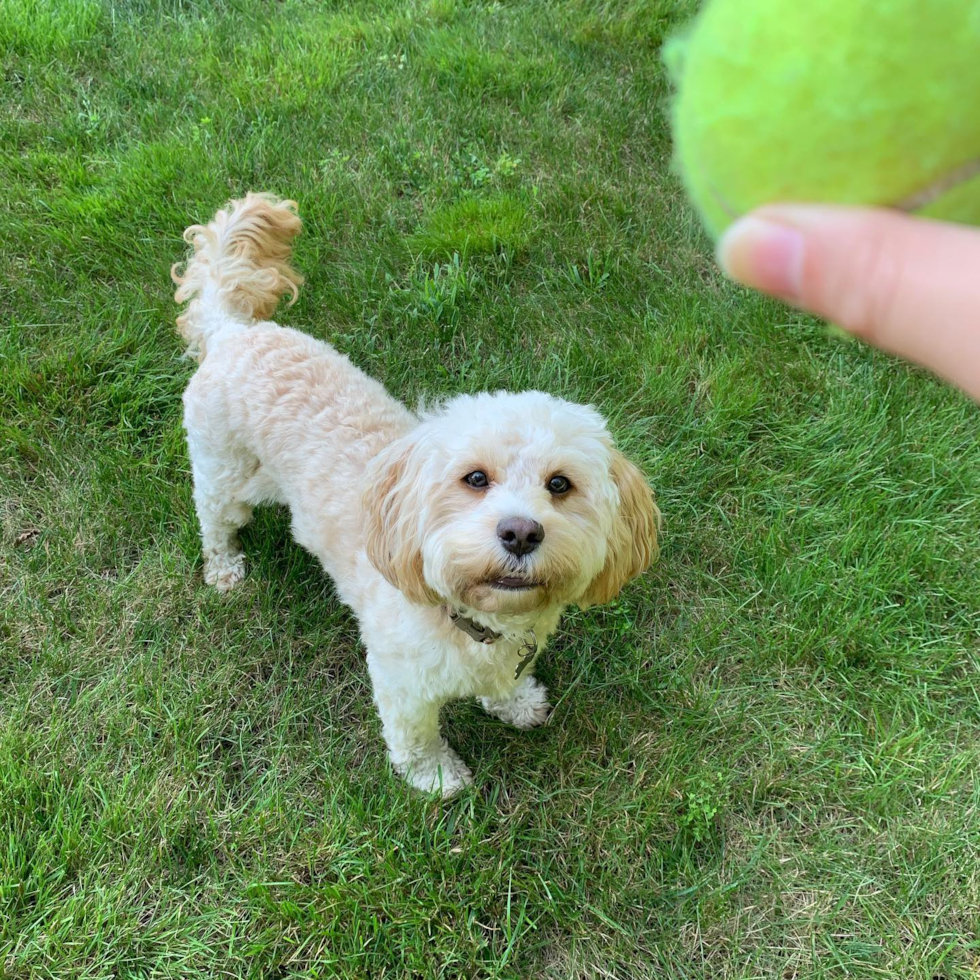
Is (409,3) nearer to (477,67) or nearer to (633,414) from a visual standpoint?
(477,67)

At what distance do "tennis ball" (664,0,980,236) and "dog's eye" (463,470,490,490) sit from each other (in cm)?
116

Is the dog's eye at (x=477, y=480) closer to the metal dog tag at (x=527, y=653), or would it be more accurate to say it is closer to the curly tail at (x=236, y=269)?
the metal dog tag at (x=527, y=653)

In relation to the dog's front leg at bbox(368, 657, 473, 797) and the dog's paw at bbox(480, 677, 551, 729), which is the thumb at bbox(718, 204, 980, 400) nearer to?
the dog's front leg at bbox(368, 657, 473, 797)

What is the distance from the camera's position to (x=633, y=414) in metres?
3.75

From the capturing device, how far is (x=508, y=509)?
1949 millimetres

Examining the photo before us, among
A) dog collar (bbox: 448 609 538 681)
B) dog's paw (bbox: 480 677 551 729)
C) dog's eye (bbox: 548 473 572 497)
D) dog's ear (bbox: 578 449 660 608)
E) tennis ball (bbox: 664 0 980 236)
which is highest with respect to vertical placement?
tennis ball (bbox: 664 0 980 236)

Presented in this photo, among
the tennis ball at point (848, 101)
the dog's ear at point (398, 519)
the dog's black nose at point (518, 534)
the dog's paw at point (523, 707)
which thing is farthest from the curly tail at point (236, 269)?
the tennis ball at point (848, 101)

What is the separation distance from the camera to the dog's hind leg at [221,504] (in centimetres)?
307

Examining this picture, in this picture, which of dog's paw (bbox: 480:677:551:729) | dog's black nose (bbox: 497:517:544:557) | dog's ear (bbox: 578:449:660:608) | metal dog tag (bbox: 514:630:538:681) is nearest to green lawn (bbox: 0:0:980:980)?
dog's paw (bbox: 480:677:551:729)

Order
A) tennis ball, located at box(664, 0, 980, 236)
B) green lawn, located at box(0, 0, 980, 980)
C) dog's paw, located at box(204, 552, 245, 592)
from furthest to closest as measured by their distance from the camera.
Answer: dog's paw, located at box(204, 552, 245, 592)
green lawn, located at box(0, 0, 980, 980)
tennis ball, located at box(664, 0, 980, 236)

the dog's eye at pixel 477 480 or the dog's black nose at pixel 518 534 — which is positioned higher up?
the dog's black nose at pixel 518 534

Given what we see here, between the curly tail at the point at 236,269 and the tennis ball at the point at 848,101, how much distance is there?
97.5 inches

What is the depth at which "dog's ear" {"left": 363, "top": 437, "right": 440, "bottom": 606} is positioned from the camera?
7.05 ft

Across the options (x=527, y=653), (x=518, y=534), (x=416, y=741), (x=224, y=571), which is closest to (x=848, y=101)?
(x=518, y=534)
